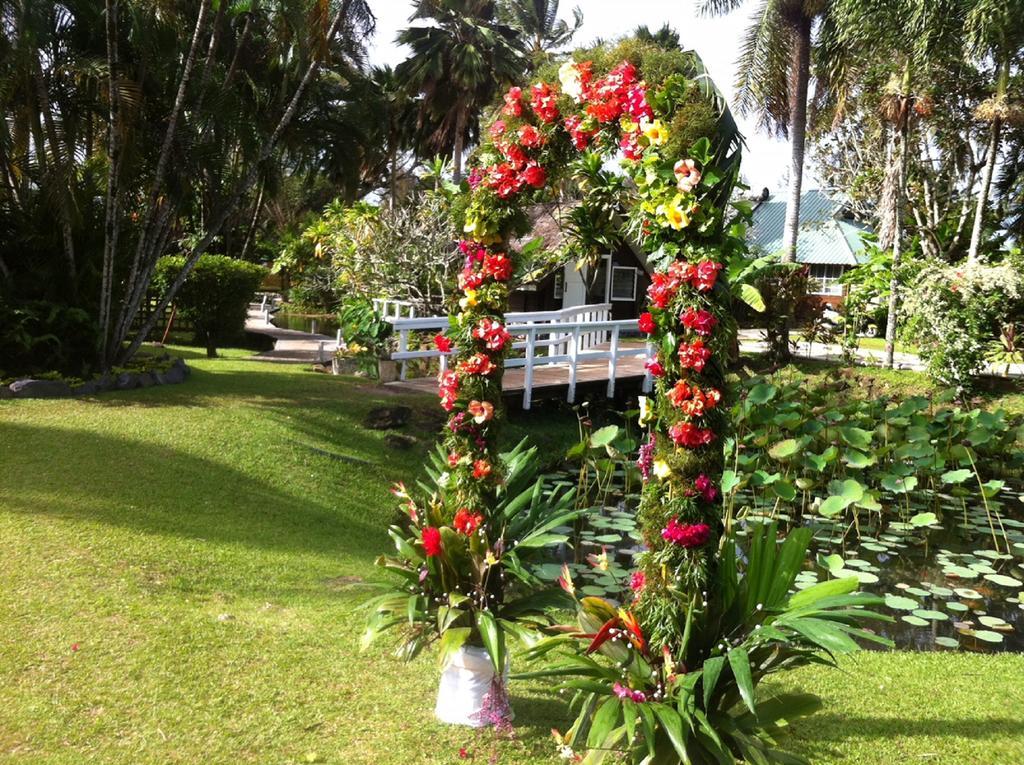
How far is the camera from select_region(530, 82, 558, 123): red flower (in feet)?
15.4

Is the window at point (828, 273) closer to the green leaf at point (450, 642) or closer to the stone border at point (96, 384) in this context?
the stone border at point (96, 384)

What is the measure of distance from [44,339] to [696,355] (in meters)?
9.74

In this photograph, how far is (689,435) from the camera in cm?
391

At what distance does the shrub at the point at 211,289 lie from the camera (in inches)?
662

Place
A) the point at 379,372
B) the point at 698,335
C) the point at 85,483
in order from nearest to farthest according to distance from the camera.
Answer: the point at 698,335
the point at 85,483
the point at 379,372

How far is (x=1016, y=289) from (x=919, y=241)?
12440 millimetres

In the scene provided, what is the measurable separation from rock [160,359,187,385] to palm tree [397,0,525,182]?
15.4m

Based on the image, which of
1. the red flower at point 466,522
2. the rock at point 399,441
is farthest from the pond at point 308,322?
the red flower at point 466,522

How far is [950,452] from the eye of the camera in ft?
34.6

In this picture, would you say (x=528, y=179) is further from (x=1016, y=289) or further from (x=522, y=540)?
(x=1016, y=289)

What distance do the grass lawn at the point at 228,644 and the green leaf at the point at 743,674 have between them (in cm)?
116

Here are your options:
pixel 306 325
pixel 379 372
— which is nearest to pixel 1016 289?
pixel 379 372

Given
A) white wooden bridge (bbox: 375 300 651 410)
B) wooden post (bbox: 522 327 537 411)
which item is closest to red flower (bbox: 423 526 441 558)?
white wooden bridge (bbox: 375 300 651 410)

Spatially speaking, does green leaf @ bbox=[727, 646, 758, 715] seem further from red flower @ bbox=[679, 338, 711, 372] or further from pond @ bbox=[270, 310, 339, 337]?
pond @ bbox=[270, 310, 339, 337]
